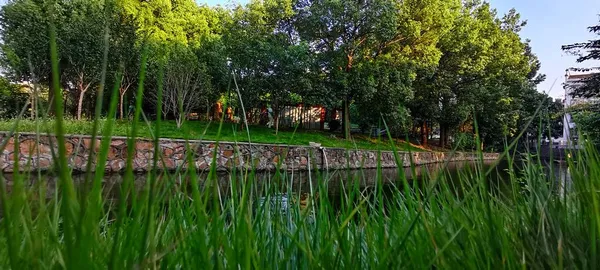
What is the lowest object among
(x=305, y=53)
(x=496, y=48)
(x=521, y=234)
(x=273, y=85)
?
(x=521, y=234)

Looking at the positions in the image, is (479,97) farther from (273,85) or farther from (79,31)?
(79,31)

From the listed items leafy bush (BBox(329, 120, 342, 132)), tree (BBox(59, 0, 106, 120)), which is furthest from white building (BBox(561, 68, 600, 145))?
tree (BBox(59, 0, 106, 120))

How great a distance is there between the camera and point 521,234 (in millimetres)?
663

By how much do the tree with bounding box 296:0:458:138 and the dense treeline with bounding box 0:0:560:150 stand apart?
0.04 metres

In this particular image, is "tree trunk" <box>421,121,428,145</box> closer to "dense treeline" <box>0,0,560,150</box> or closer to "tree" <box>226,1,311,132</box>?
"dense treeline" <box>0,0,560,150</box>

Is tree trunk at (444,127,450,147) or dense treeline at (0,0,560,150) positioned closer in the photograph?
dense treeline at (0,0,560,150)

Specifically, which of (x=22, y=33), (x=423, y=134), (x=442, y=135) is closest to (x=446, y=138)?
(x=442, y=135)

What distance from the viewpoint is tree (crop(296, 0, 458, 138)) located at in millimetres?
13930

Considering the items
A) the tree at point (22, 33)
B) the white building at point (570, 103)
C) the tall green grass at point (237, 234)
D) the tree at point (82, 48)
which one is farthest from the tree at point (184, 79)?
the tall green grass at point (237, 234)

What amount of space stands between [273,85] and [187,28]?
26.9ft

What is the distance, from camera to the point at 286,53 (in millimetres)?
13297

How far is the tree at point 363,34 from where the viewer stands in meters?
13.9

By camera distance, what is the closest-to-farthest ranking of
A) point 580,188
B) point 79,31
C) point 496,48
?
point 580,188
point 79,31
point 496,48

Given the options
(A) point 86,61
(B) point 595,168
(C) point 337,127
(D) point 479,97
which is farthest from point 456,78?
(B) point 595,168
